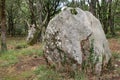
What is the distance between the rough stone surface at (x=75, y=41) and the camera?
26.4ft

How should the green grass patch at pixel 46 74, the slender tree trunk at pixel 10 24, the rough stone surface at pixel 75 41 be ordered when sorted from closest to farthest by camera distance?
1. the green grass patch at pixel 46 74
2. the rough stone surface at pixel 75 41
3. the slender tree trunk at pixel 10 24

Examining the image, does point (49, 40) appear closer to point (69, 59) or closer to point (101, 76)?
point (69, 59)

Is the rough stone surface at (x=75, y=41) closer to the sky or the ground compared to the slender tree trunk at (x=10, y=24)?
closer to the sky

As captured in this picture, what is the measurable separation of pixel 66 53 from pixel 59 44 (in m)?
0.43

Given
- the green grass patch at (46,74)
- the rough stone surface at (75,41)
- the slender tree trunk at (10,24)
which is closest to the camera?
the green grass patch at (46,74)

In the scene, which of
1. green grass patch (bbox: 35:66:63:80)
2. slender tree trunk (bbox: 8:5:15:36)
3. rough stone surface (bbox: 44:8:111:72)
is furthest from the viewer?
slender tree trunk (bbox: 8:5:15:36)

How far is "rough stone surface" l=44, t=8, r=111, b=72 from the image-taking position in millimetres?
8047

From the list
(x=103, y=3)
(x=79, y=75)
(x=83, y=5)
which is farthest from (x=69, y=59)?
(x=83, y=5)

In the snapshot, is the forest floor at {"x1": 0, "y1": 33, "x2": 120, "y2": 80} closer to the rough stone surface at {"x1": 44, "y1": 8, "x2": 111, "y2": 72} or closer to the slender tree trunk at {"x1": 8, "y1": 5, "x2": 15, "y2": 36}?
the rough stone surface at {"x1": 44, "y1": 8, "x2": 111, "y2": 72}

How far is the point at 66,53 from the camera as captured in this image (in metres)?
8.16

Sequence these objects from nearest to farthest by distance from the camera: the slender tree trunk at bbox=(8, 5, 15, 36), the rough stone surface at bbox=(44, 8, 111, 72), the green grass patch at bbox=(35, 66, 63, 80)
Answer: the green grass patch at bbox=(35, 66, 63, 80) → the rough stone surface at bbox=(44, 8, 111, 72) → the slender tree trunk at bbox=(8, 5, 15, 36)

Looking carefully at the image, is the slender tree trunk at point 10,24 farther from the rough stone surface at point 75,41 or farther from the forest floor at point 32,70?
the rough stone surface at point 75,41

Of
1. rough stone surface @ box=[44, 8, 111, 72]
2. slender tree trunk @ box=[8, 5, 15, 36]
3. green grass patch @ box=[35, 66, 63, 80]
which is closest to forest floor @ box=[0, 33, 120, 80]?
green grass patch @ box=[35, 66, 63, 80]

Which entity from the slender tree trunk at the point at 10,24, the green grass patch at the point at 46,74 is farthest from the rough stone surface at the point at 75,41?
the slender tree trunk at the point at 10,24
